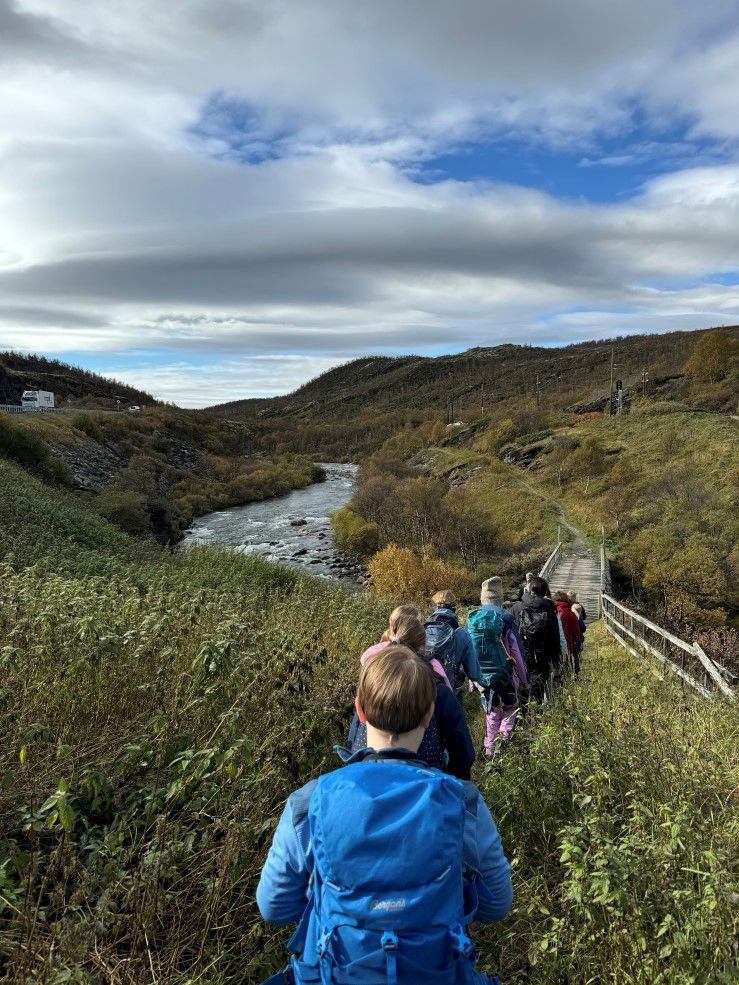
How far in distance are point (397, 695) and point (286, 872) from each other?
0.61m

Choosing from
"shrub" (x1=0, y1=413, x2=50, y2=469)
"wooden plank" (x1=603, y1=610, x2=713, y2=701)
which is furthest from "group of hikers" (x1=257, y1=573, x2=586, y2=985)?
"shrub" (x1=0, y1=413, x2=50, y2=469)

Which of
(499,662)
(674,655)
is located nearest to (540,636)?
(499,662)

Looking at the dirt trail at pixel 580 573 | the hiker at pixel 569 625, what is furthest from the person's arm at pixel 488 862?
the dirt trail at pixel 580 573

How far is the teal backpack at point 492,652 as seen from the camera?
16.1 feet

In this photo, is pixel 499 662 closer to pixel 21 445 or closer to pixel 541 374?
pixel 21 445

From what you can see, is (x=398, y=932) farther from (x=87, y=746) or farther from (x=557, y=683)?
(x=557, y=683)

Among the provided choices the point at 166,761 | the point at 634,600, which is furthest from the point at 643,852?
the point at 634,600

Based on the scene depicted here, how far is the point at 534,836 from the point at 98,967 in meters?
2.25

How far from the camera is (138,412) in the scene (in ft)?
190

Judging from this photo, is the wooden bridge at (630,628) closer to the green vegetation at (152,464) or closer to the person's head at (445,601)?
the person's head at (445,601)

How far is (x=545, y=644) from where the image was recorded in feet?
19.7

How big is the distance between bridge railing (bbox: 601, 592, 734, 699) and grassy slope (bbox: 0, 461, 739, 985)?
2.66 metres

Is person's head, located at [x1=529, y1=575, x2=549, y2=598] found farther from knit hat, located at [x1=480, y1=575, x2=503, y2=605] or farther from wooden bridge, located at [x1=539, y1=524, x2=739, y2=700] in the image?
wooden bridge, located at [x1=539, y1=524, x2=739, y2=700]

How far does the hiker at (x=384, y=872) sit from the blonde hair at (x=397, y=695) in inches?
3.8
